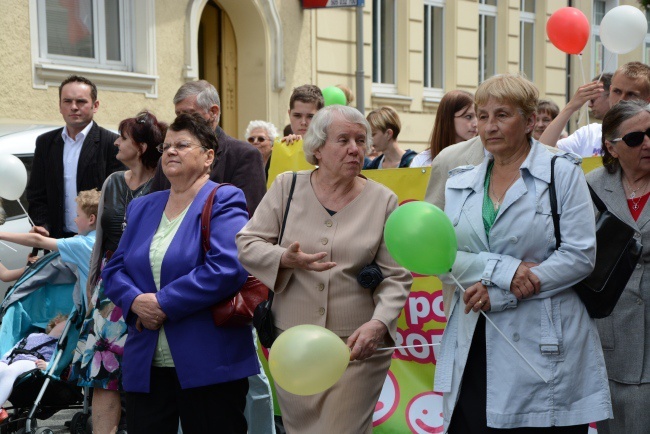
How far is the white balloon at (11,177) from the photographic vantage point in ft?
23.0

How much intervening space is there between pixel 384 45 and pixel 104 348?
13.2 metres

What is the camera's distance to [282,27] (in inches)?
600

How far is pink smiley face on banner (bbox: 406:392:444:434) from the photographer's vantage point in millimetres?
6000

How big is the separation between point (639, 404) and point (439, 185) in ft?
4.67

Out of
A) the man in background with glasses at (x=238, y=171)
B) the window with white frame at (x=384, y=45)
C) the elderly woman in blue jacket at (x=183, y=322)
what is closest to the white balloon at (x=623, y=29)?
the man in background with glasses at (x=238, y=171)

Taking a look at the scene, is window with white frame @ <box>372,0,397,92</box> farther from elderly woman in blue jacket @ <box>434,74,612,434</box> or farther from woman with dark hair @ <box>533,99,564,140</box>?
elderly woman in blue jacket @ <box>434,74,612,434</box>

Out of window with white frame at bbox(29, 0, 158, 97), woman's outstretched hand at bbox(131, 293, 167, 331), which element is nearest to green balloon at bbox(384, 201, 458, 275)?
woman's outstretched hand at bbox(131, 293, 167, 331)

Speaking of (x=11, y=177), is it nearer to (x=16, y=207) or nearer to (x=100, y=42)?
(x=16, y=207)

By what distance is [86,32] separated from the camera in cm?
1300

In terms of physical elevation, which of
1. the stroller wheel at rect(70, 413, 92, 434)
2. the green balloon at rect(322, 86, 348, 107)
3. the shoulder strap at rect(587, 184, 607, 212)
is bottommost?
the stroller wheel at rect(70, 413, 92, 434)

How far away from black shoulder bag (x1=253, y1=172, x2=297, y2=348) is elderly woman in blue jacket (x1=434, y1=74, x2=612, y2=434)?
81 cm

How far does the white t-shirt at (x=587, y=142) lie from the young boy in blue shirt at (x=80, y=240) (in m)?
3.07

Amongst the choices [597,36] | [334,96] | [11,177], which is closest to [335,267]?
[11,177]

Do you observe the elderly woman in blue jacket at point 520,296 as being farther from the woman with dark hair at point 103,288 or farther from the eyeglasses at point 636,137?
the woman with dark hair at point 103,288
